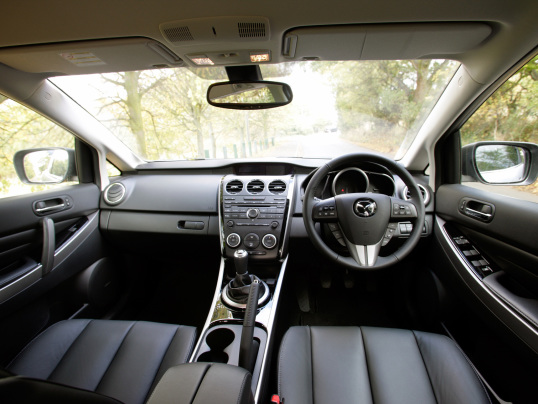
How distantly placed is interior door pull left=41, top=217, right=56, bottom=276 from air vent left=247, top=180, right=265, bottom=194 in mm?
1436

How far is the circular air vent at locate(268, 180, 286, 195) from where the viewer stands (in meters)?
2.00

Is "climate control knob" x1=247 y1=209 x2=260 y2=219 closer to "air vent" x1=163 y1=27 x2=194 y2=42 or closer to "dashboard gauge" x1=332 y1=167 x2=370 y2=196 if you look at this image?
"dashboard gauge" x1=332 y1=167 x2=370 y2=196

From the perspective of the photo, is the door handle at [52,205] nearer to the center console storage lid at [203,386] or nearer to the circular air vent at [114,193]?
the circular air vent at [114,193]

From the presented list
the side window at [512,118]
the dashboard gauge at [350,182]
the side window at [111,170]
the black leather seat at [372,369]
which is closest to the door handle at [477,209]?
the side window at [512,118]

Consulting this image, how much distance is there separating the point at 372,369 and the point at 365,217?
29.9 inches

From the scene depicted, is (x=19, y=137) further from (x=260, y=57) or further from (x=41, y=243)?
(x=260, y=57)

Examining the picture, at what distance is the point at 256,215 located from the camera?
1911mm

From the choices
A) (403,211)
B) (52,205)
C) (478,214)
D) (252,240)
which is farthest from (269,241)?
(52,205)

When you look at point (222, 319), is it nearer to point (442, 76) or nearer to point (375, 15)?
point (375, 15)

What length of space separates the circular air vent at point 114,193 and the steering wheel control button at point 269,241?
4.50ft

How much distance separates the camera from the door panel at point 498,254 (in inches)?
46.9

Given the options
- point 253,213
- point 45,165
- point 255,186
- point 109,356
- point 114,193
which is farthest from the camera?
point 114,193

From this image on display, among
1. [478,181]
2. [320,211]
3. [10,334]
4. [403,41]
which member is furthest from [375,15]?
[10,334]

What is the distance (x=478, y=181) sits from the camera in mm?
1778
